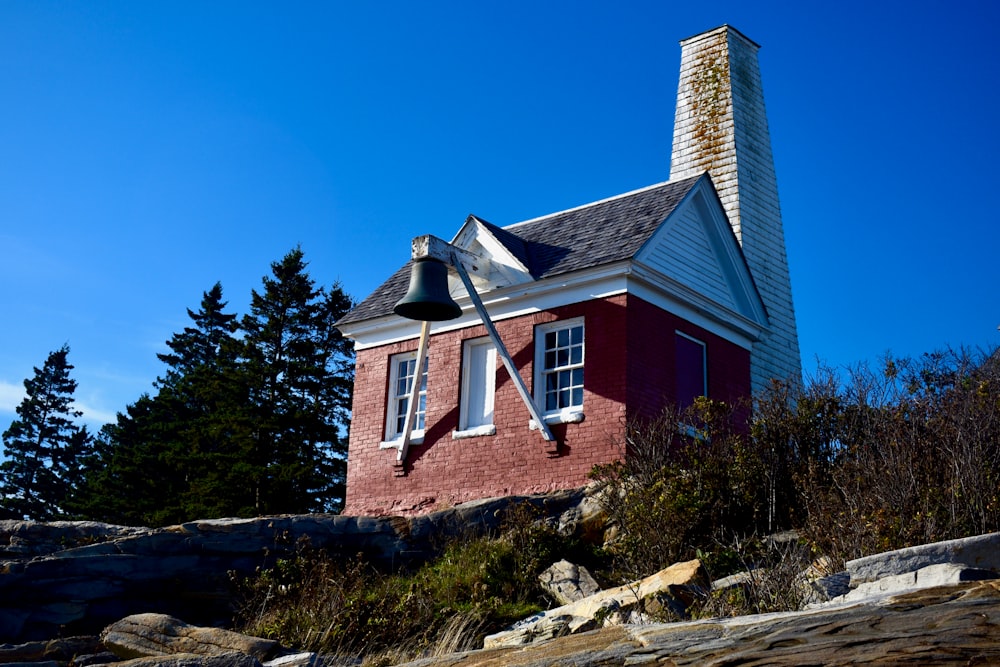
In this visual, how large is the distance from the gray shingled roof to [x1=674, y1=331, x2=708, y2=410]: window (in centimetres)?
178

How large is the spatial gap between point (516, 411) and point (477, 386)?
3.78ft

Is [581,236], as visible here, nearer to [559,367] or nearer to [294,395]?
[559,367]

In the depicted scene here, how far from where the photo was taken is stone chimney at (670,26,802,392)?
20406 mm

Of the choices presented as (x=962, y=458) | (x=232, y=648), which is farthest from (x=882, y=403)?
(x=232, y=648)

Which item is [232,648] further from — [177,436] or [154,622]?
[177,436]

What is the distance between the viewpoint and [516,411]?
15.5m

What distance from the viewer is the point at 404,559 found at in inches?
535

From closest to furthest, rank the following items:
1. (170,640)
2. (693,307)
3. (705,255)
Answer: (170,640) → (693,307) → (705,255)

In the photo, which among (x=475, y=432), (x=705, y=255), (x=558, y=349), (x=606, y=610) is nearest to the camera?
(x=606, y=610)

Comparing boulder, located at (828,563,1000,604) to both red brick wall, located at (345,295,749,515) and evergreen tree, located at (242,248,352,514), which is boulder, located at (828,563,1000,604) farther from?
evergreen tree, located at (242,248,352,514)

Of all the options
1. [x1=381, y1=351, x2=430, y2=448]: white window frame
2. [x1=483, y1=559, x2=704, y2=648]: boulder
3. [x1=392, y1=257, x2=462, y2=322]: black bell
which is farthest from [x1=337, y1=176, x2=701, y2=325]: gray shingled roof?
[x1=483, y1=559, x2=704, y2=648]: boulder

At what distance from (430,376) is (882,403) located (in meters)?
7.83

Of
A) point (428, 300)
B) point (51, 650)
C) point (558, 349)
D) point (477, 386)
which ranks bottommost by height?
point (51, 650)

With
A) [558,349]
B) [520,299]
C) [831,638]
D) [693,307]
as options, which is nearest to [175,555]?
[558,349]
